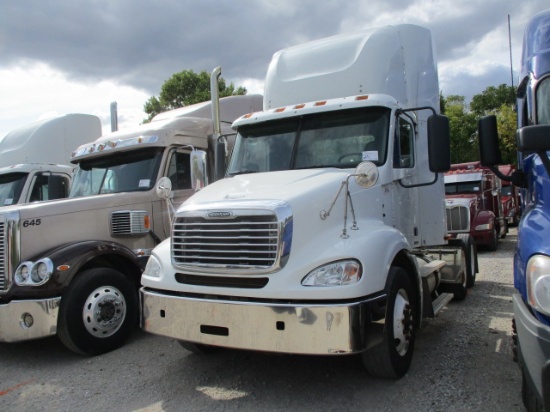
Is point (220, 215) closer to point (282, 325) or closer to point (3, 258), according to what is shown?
point (282, 325)

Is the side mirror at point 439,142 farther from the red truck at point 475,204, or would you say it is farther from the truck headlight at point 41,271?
the red truck at point 475,204

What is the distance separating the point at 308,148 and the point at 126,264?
2.77 m

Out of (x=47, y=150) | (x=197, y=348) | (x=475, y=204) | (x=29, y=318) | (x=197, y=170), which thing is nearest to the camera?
(x=197, y=348)

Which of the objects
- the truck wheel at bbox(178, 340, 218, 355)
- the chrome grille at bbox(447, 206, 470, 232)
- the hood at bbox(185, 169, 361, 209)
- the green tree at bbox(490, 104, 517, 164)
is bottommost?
the truck wheel at bbox(178, 340, 218, 355)

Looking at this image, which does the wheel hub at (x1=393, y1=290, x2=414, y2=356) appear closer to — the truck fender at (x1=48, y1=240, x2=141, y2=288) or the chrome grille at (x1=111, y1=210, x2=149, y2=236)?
the truck fender at (x1=48, y1=240, x2=141, y2=288)

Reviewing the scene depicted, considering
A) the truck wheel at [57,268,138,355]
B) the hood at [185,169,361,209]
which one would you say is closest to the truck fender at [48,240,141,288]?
the truck wheel at [57,268,138,355]

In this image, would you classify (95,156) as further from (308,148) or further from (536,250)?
(536,250)

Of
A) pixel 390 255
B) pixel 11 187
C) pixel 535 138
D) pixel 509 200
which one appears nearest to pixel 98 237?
pixel 11 187

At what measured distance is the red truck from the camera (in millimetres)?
11883

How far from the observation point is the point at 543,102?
3.61 metres

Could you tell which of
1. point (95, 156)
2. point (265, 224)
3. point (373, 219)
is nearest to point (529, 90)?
point (373, 219)

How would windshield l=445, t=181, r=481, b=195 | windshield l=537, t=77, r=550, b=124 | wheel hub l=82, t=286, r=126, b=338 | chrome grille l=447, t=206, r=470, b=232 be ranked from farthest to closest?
1. windshield l=445, t=181, r=481, b=195
2. chrome grille l=447, t=206, r=470, b=232
3. wheel hub l=82, t=286, r=126, b=338
4. windshield l=537, t=77, r=550, b=124

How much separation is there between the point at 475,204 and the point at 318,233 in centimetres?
1050

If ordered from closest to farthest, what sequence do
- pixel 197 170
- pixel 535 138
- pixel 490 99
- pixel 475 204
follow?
pixel 535 138
pixel 197 170
pixel 475 204
pixel 490 99
